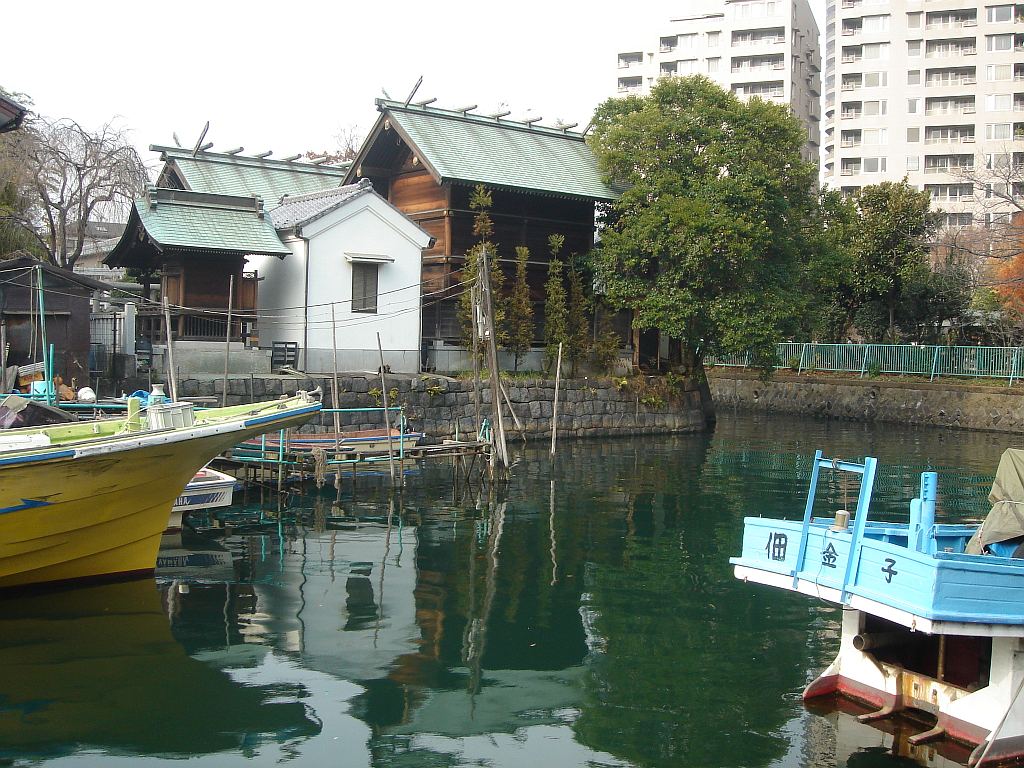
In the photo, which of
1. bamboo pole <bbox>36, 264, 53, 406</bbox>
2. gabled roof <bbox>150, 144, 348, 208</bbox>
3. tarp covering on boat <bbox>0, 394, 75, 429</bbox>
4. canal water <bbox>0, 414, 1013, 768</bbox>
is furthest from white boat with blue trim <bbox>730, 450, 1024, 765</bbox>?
gabled roof <bbox>150, 144, 348, 208</bbox>

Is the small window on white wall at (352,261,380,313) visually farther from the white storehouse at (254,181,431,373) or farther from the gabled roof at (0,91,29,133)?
the gabled roof at (0,91,29,133)

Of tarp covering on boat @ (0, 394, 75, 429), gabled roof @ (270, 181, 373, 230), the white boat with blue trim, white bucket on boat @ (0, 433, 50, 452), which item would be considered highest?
gabled roof @ (270, 181, 373, 230)

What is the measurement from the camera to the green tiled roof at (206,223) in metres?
29.3

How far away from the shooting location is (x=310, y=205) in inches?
1330

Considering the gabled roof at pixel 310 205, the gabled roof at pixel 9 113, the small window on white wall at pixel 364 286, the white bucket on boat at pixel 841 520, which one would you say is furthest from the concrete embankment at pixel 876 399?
the gabled roof at pixel 9 113

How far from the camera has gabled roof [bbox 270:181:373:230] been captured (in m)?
31.7

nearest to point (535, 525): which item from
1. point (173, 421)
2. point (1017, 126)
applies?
point (173, 421)

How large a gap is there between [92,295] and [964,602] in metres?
22.5

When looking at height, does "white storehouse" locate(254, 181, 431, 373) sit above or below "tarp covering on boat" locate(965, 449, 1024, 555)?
above

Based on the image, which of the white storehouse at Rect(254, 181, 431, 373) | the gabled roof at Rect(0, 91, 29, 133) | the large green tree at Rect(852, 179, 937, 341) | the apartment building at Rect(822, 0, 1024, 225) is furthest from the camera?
the apartment building at Rect(822, 0, 1024, 225)

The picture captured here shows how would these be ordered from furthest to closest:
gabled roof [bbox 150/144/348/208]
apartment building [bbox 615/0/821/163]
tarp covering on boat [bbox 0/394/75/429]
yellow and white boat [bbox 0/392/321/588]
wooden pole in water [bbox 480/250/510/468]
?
1. apartment building [bbox 615/0/821/163]
2. gabled roof [bbox 150/144/348/208]
3. wooden pole in water [bbox 480/250/510/468]
4. tarp covering on boat [bbox 0/394/75/429]
5. yellow and white boat [bbox 0/392/321/588]

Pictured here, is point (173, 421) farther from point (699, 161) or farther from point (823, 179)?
point (823, 179)

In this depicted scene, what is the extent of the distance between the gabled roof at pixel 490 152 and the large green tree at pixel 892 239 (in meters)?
13.0

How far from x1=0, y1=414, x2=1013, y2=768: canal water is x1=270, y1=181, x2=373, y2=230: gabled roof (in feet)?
42.0
